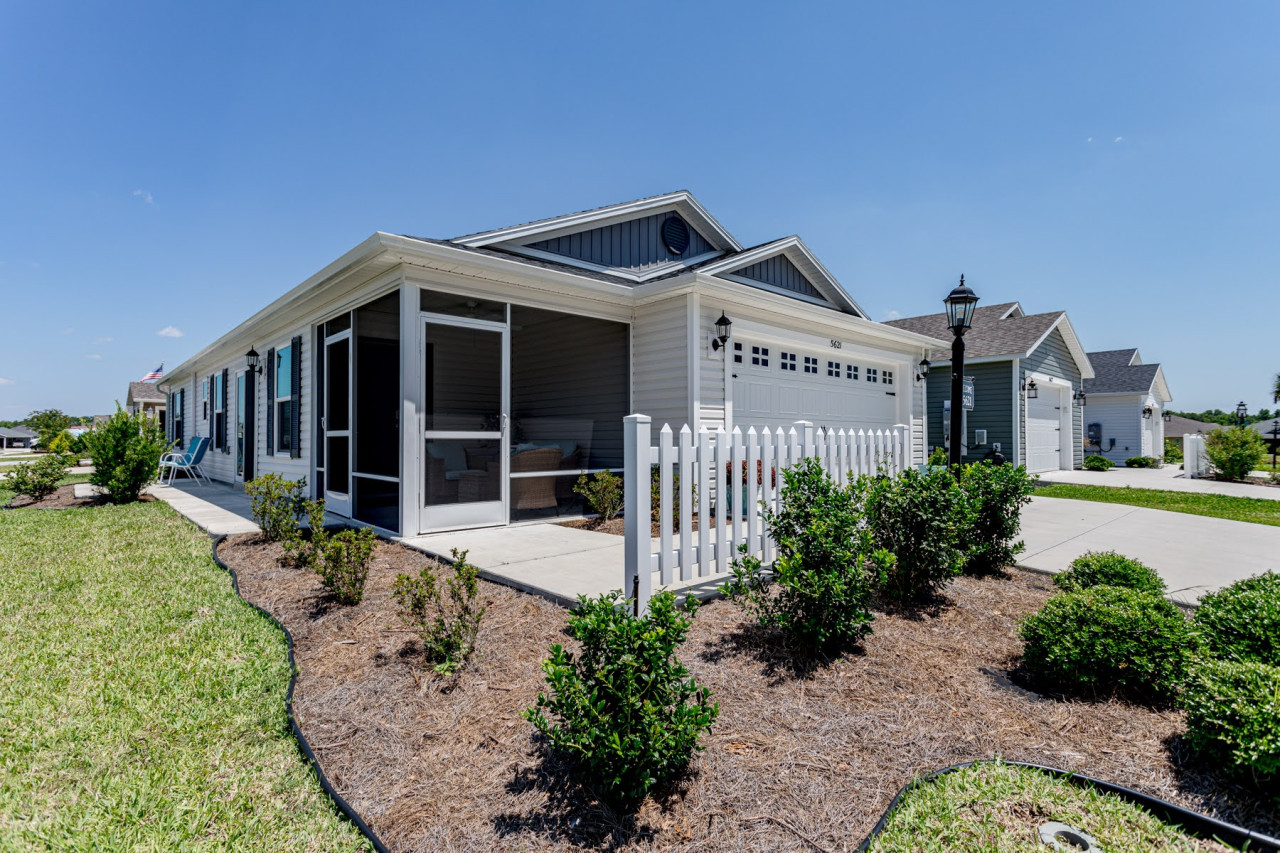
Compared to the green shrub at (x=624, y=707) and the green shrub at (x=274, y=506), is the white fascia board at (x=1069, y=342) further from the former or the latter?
the green shrub at (x=274, y=506)

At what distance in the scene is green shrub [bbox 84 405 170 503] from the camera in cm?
857

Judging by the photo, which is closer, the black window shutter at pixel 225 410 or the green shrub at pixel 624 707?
the green shrub at pixel 624 707

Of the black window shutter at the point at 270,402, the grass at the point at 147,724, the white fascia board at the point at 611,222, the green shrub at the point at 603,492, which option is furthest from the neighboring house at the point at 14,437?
the green shrub at the point at 603,492

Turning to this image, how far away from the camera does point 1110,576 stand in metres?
3.32

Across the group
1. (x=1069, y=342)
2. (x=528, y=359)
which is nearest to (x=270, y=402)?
(x=528, y=359)

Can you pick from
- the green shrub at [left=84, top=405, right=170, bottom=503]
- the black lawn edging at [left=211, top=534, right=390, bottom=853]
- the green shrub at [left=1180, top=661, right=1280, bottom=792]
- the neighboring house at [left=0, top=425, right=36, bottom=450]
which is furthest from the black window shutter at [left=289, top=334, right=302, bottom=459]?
the neighboring house at [left=0, top=425, right=36, bottom=450]

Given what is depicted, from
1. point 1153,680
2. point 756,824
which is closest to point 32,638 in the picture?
point 756,824

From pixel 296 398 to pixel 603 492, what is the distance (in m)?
5.14

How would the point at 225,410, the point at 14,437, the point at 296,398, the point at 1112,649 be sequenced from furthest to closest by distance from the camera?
1. the point at 14,437
2. the point at 225,410
3. the point at 296,398
4. the point at 1112,649

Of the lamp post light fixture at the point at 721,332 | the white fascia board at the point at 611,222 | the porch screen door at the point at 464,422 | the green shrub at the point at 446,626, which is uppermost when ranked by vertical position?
the white fascia board at the point at 611,222

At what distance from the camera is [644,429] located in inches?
122

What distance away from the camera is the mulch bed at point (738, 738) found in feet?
5.58

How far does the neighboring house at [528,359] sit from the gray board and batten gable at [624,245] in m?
0.03

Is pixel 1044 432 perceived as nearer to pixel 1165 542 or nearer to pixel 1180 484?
pixel 1180 484
